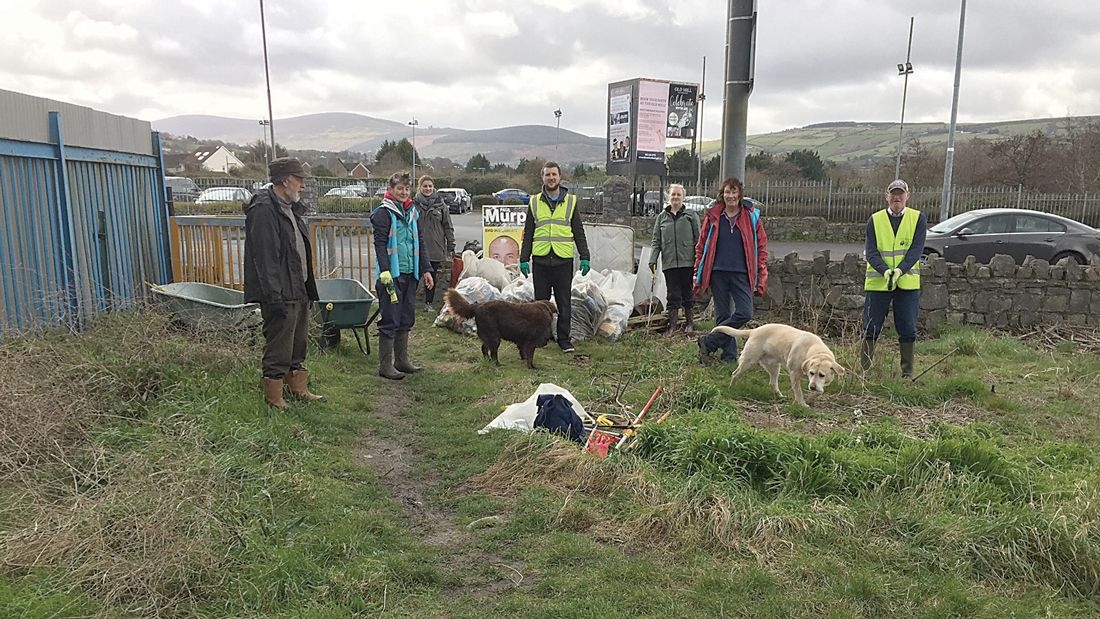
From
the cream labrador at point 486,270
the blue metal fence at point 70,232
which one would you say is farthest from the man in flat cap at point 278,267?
the cream labrador at point 486,270

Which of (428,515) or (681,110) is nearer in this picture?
(428,515)

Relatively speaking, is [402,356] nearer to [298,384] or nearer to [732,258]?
[298,384]

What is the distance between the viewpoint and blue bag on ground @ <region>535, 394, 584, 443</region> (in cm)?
482

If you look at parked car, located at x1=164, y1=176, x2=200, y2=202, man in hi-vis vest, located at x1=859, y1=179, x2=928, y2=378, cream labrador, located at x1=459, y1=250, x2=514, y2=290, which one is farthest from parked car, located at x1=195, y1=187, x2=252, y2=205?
man in hi-vis vest, located at x1=859, y1=179, x2=928, y2=378

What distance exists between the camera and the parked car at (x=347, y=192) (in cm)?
3369

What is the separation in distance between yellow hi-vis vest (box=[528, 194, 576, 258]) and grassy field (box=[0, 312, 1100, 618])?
2271 millimetres

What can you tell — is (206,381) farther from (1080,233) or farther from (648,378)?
(1080,233)

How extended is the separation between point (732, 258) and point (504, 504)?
3863 millimetres

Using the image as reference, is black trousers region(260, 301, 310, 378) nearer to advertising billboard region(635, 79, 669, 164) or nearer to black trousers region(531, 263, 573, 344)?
black trousers region(531, 263, 573, 344)

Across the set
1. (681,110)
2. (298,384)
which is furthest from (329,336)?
(681,110)

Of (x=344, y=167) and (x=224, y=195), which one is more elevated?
(x=344, y=167)

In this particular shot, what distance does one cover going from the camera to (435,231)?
10.2 metres

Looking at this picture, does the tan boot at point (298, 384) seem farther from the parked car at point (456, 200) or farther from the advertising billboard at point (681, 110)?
the parked car at point (456, 200)

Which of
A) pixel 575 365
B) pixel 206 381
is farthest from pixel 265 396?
pixel 575 365
